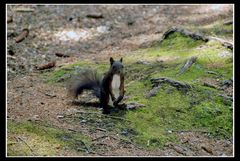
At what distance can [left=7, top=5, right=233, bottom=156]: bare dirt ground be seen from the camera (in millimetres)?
4992

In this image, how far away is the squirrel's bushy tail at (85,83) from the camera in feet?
19.6

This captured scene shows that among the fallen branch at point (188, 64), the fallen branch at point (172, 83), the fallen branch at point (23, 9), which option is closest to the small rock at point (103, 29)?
the fallen branch at point (23, 9)

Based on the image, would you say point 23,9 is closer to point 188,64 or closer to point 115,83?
point 188,64

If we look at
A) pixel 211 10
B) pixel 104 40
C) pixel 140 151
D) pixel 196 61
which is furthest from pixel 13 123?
pixel 211 10

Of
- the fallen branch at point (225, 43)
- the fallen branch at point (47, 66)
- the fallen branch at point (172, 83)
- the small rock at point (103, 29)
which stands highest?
the small rock at point (103, 29)

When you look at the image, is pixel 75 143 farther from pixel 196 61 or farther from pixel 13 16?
pixel 13 16

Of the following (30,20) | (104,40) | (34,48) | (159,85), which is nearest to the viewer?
(159,85)

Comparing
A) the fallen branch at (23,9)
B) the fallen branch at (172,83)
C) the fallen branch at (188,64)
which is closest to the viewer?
the fallen branch at (172,83)

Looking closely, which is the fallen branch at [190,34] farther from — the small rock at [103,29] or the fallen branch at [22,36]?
the fallen branch at [22,36]

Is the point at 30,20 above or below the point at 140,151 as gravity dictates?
above

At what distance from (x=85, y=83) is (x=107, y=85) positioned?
44cm

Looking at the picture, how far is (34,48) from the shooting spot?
9.41 metres

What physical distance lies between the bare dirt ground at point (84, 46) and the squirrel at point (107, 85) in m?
0.20
